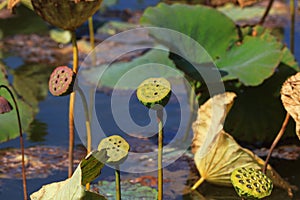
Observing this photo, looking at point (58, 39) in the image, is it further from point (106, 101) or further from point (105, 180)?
point (105, 180)

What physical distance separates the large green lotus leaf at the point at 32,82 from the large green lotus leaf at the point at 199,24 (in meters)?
0.66

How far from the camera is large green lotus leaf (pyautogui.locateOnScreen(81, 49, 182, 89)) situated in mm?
2852

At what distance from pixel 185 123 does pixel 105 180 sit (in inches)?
19.9

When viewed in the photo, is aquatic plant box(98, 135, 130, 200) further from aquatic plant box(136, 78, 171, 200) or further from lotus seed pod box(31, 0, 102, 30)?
lotus seed pod box(31, 0, 102, 30)

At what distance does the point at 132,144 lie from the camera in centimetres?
252

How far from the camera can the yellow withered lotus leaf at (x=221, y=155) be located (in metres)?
2.07

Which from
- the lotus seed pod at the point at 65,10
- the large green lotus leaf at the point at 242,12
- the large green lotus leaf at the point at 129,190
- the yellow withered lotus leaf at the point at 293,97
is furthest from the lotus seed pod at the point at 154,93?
the large green lotus leaf at the point at 242,12

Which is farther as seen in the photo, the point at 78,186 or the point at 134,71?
the point at 134,71

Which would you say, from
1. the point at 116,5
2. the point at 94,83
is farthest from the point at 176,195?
the point at 116,5

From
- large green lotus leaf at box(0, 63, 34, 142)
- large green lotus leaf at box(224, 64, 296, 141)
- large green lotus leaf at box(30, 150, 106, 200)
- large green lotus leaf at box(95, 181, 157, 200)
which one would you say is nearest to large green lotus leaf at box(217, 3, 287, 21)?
large green lotus leaf at box(224, 64, 296, 141)

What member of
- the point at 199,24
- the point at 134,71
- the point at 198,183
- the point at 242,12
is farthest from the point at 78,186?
the point at 242,12

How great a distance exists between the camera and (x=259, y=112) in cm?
257

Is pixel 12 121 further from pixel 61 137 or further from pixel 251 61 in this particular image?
pixel 251 61

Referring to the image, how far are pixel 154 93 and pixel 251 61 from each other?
3.20 feet
